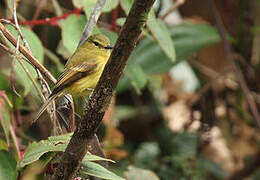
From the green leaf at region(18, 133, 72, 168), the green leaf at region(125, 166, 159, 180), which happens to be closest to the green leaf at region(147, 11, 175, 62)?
the green leaf at region(125, 166, 159, 180)

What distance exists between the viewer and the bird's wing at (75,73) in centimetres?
203

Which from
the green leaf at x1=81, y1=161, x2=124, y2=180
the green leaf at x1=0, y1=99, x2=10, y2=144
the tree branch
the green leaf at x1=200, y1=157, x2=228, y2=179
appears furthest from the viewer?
the green leaf at x1=200, y1=157, x2=228, y2=179

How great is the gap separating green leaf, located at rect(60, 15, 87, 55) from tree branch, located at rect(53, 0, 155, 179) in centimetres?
82

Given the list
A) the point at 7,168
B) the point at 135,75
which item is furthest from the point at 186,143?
the point at 7,168

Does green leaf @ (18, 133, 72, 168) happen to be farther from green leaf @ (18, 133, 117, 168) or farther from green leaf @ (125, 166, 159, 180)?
green leaf @ (125, 166, 159, 180)

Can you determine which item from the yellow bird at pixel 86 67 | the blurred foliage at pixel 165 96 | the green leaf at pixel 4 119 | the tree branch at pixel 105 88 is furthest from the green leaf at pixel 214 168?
the tree branch at pixel 105 88

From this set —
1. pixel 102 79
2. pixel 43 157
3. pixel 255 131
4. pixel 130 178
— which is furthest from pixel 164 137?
pixel 102 79

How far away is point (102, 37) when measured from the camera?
2.25 meters

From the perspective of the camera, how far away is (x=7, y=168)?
149 centimetres

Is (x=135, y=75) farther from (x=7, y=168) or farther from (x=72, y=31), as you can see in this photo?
(x=7, y=168)

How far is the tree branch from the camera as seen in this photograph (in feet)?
3.34

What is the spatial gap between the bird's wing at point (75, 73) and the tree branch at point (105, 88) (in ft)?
2.43

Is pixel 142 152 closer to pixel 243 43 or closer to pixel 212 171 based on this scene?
pixel 212 171

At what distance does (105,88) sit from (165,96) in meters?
3.04
